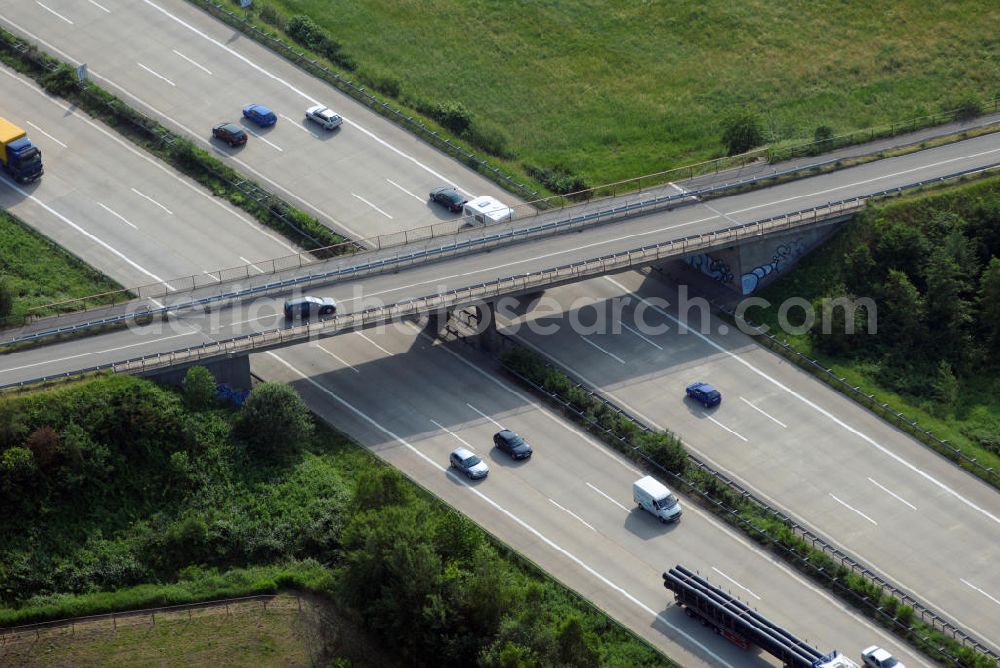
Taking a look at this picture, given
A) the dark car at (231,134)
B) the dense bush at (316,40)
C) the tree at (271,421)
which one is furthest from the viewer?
the dense bush at (316,40)

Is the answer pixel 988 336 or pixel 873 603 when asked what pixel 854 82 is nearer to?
pixel 988 336

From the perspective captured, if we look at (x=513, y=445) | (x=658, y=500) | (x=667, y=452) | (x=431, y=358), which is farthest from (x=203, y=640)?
(x=667, y=452)

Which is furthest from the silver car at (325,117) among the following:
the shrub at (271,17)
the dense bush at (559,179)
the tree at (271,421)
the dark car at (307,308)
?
the tree at (271,421)

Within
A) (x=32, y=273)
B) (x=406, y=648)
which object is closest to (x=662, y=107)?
(x=32, y=273)

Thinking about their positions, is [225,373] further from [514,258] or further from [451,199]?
[451,199]

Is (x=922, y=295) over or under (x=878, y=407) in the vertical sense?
over

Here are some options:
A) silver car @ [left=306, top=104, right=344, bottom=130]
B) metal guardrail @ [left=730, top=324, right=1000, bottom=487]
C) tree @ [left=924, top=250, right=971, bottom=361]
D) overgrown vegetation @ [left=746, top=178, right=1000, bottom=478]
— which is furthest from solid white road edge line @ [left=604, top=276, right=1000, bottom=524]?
silver car @ [left=306, top=104, right=344, bottom=130]

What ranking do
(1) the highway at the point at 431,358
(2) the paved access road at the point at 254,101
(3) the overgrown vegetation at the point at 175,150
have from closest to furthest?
(1) the highway at the point at 431,358, (3) the overgrown vegetation at the point at 175,150, (2) the paved access road at the point at 254,101

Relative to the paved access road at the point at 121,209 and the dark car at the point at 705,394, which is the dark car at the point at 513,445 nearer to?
the dark car at the point at 705,394
